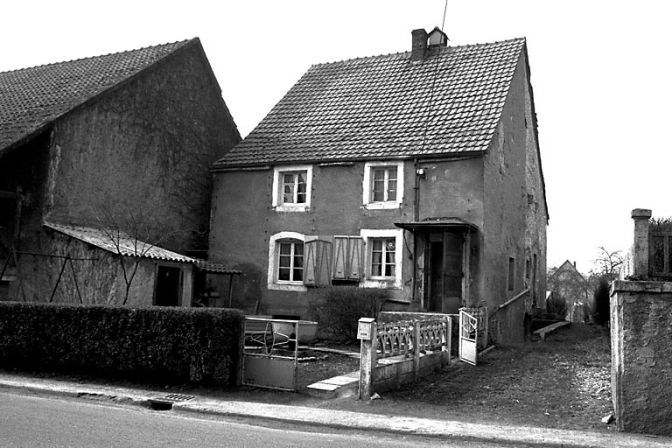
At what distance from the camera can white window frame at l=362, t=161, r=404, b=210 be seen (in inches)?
793

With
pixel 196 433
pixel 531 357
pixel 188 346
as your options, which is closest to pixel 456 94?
pixel 531 357

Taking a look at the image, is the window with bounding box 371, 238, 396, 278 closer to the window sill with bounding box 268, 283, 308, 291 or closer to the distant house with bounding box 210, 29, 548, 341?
the distant house with bounding box 210, 29, 548, 341

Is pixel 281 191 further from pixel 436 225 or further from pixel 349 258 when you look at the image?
pixel 436 225

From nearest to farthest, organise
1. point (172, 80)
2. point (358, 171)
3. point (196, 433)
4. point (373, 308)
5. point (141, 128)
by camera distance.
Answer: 1. point (196, 433)
2. point (373, 308)
3. point (358, 171)
4. point (141, 128)
5. point (172, 80)

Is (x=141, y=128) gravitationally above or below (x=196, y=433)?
above

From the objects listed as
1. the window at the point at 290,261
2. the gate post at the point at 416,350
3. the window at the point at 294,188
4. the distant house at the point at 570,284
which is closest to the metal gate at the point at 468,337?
the gate post at the point at 416,350

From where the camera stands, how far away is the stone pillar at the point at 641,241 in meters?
10.4

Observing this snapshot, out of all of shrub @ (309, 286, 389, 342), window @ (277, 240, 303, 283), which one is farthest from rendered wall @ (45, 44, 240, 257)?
shrub @ (309, 286, 389, 342)

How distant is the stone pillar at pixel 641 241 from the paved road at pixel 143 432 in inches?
159

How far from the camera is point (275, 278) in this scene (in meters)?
21.8

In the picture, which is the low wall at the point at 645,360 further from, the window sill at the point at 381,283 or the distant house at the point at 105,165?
the distant house at the point at 105,165

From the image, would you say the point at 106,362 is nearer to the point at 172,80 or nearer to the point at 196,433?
the point at 196,433

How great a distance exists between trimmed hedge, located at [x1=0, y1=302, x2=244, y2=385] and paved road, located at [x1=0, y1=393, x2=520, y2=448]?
1.88m

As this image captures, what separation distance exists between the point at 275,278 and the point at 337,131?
5433 mm
